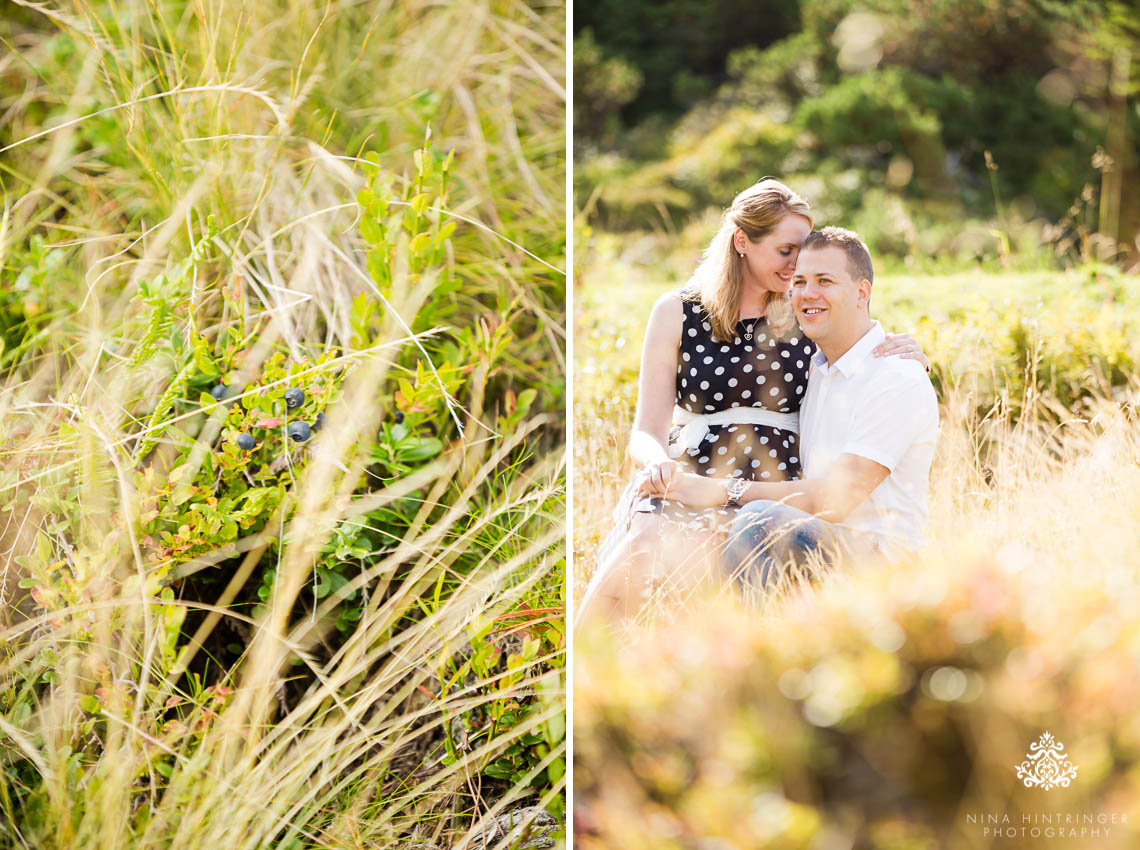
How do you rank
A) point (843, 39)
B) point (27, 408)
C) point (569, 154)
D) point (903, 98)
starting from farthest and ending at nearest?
point (903, 98) < point (843, 39) < point (27, 408) < point (569, 154)

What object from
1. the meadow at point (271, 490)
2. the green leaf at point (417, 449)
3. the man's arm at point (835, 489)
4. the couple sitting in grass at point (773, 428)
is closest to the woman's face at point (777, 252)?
Result: the couple sitting in grass at point (773, 428)

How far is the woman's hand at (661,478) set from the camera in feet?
4.68

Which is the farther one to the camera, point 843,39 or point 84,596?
point 843,39

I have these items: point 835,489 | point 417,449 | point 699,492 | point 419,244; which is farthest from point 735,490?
point 419,244

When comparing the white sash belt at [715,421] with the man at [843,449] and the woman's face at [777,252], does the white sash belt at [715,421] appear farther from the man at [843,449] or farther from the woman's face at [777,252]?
the woman's face at [777,252]

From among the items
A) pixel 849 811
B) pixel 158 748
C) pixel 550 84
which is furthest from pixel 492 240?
pixel 849 811

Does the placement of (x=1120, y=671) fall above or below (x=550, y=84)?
below

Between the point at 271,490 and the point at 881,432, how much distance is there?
1.11 m

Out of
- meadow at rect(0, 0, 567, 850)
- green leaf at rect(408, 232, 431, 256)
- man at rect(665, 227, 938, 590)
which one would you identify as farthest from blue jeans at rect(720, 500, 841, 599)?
green leaf at rect(408, 232, 431, 256)

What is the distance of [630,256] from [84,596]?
200 cm

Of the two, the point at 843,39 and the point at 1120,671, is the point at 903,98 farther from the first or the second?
the point at 1120,671

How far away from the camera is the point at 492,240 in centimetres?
206

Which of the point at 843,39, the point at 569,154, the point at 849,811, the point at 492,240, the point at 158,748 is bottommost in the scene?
the point at 158,748

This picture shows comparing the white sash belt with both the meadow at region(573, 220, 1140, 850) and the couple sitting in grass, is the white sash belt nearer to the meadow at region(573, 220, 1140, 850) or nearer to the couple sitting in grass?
the couple sitting in grass
